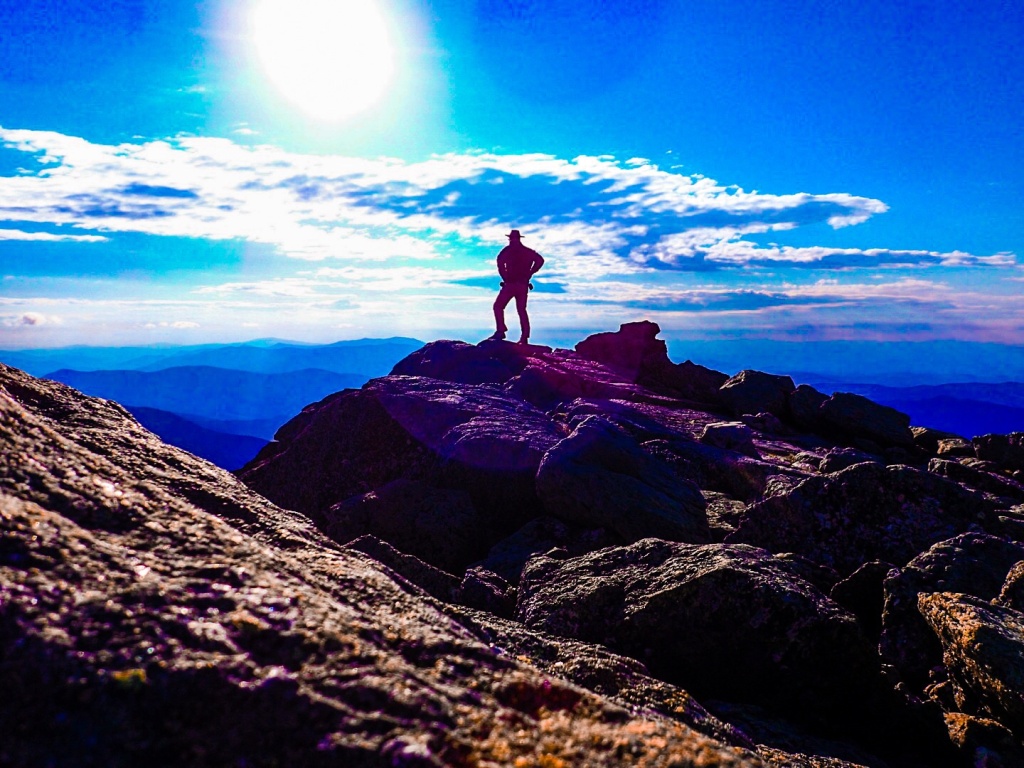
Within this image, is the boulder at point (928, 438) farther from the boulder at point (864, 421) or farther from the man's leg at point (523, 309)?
the man's leg at point (523, 309)

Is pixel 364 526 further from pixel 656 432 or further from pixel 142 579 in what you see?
pixel 656 432

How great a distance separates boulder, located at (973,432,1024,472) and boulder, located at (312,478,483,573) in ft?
82.9

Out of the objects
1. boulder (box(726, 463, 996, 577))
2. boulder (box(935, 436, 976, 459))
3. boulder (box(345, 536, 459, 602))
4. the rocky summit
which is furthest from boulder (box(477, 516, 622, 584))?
boulder (box(935, 436, 976, 459))

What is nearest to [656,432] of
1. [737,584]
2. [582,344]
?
[737,584]

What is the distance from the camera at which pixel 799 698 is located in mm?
7035

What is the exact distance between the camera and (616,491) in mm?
12055

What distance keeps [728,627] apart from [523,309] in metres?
31.7

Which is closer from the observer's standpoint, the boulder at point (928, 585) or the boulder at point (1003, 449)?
the boulder at point (928, 585)

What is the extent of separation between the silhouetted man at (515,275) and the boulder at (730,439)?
60.1 feet

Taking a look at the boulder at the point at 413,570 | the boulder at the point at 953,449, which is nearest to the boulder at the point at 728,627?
the boulder at the point at 413,570

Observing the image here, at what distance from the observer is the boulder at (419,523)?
12398 millimetres

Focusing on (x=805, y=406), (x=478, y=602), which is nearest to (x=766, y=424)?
(x=805, y=406)

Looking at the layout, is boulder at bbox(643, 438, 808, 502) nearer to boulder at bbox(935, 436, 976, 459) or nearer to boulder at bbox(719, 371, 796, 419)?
boulder at bbox(719, 371, 796, 419)

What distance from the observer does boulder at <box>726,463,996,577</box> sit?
11.0 m
